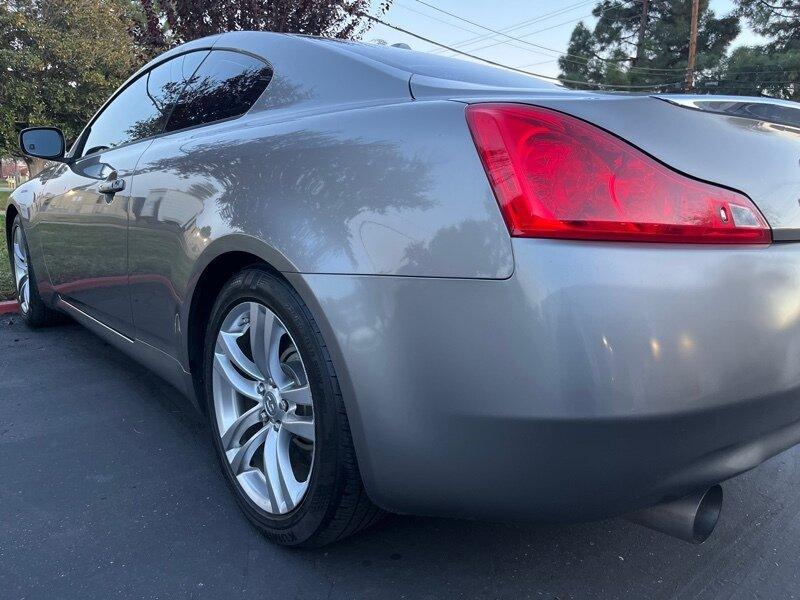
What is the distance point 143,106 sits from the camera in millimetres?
3076

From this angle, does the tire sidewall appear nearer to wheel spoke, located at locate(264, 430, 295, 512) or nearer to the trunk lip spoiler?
wheel spoke, located at locate(264, 430, 295, 512)

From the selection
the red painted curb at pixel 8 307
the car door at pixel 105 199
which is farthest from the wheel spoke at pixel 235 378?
the red painted curb at pixel 8 307

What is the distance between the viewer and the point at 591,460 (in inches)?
54.0

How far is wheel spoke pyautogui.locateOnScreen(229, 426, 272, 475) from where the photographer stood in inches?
82.0

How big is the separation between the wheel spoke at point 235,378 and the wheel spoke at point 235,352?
0.03m

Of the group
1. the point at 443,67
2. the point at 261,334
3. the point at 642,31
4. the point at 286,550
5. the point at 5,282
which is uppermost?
the point at 642,31

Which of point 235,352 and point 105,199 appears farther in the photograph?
point 105,199

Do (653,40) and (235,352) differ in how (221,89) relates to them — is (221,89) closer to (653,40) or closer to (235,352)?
(235,352)

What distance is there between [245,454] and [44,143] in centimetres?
252

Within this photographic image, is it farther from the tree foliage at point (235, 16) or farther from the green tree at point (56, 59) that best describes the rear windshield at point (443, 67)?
the green tree at point (56, 59)

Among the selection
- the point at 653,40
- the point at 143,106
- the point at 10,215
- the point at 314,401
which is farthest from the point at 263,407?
the point at 653,40

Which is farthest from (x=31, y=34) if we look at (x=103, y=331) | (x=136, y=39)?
(x=103, y=331)

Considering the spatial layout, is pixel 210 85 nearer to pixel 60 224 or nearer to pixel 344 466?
pixel 60 224

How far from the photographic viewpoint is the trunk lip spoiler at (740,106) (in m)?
1.56
